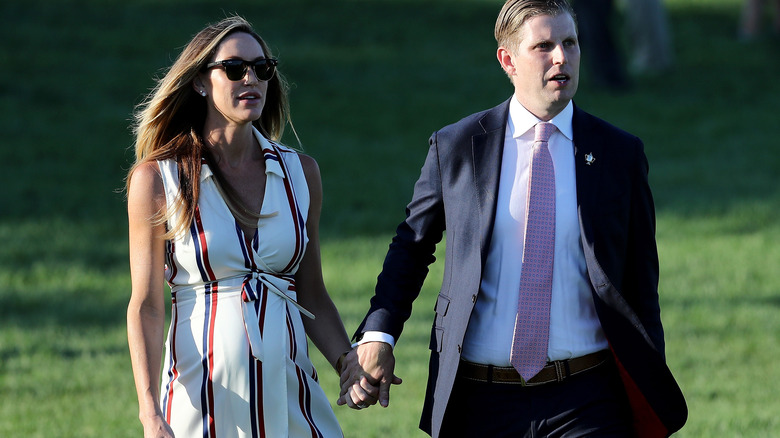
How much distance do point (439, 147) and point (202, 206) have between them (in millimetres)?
904

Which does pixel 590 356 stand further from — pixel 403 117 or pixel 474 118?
pixel 403 117

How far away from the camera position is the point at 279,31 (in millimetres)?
24875

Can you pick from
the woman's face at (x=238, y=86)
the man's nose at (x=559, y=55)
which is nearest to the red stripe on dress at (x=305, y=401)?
the woman's face at (x=238, y=86)

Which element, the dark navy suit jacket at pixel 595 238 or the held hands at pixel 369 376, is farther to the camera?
the held hands at pixel 369 376

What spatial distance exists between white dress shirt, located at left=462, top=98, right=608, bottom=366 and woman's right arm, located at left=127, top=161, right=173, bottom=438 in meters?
1.12

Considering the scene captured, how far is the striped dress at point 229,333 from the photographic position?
172 inches

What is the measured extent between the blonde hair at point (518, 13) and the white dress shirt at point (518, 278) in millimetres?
320

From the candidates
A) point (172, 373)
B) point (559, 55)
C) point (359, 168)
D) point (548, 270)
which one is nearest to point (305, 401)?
point (172, 373)

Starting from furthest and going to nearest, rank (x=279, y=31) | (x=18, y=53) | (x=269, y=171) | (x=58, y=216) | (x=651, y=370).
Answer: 1. (x=279, y=31)
2. (x=18, y=53)
3. (x=58, y=216)
4. (x=269, y=171)
5. (x=651, y=370)

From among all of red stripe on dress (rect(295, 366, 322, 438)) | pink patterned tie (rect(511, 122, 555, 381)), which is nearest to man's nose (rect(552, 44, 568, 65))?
pink patterned tie (rect(511, 122, 555, 381))

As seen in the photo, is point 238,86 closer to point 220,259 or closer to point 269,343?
point 220,259

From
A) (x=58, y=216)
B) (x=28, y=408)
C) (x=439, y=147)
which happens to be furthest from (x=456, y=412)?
(x=58, y=216)

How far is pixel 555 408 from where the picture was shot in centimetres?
424

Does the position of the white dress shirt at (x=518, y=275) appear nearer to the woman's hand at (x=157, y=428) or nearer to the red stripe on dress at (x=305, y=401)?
the red stripe on dress at (x=305, y=401)
